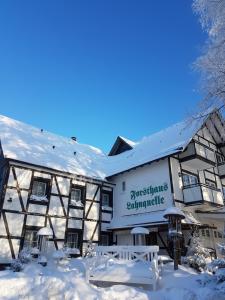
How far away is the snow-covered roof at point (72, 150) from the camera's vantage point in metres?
16.5

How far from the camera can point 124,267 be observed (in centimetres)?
1001

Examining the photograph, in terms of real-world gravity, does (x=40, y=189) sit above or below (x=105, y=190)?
below

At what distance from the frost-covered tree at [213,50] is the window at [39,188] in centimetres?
1088

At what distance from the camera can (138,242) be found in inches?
629

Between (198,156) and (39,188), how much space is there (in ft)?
33.4

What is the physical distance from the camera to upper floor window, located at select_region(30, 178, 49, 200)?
52.5 ft

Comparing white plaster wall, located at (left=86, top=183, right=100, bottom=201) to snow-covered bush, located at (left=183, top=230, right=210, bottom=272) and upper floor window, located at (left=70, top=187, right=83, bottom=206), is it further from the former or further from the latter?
snow-covered bush, located at (left=183, top=230, right=210, bottom=272)

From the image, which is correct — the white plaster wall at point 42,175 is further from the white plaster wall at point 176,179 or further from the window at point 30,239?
the white plaster wall at point 176,179

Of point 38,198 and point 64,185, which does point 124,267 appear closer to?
point 38,198

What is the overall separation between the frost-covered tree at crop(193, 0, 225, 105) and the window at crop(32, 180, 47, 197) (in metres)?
10.9

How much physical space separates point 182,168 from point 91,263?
9.73m

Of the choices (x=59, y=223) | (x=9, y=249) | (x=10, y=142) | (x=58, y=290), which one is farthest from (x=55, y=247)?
(x=58, y=290)

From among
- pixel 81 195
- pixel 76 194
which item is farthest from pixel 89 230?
pixel 76 194

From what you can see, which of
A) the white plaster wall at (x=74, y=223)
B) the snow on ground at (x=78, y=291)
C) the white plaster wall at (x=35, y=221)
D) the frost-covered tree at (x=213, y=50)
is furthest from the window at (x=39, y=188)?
the frost-covered tree at (x=213, y=50)
